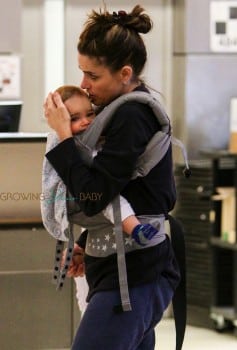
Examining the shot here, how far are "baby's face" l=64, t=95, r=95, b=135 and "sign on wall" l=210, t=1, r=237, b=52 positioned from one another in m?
2.99

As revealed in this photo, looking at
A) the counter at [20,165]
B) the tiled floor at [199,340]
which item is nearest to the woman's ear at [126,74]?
the counter at [20,165]

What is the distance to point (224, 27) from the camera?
4754mm

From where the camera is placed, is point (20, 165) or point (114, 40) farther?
point (20, 165)

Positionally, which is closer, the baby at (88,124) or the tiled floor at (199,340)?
the baby at (88,124)

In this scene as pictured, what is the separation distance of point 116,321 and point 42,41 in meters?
3.30

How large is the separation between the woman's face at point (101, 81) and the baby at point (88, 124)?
3 centimetres

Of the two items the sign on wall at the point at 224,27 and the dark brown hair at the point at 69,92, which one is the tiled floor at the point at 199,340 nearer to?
the sign on wall at the point at 224,27

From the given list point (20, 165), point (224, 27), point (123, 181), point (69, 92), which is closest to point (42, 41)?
point (224, 27)

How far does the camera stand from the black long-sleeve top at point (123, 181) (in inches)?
68.4

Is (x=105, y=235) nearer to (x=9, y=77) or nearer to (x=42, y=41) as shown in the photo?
(x=9, y=77)

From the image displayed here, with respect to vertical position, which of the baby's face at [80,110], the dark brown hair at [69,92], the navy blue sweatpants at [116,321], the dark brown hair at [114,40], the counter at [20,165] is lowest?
the navy blue sweatpants at [116,321]

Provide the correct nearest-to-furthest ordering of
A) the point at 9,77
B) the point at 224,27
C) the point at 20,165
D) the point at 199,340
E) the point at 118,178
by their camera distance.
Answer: the point at 118,178
the point at 20,165
the point at 199,340
the point at 9,77
the point at 224,27

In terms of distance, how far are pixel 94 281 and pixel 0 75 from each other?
2979 mm

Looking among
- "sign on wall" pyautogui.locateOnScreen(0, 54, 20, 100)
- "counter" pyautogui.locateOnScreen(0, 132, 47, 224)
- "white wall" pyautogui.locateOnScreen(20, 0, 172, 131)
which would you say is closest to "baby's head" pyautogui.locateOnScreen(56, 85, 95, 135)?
"counter" pyautogui.locateOnScreen(0, 132, 47, 224)
